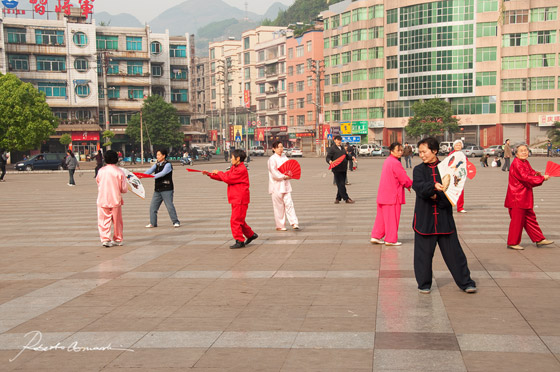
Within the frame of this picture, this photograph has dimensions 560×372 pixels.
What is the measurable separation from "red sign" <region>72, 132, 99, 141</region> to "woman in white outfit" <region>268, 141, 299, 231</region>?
58.0 metres

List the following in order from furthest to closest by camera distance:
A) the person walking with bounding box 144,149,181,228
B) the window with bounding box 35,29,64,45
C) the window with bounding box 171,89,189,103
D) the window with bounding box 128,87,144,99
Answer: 1. the window with bounding box 171,89,189,103
2. the window with bounding box 128,87,144,99
3. the window with bounding box 35,29,64,45
4. the person walking with bounding box 144,149,181,228

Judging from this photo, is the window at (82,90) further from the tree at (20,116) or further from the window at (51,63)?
the tree at (20,116)

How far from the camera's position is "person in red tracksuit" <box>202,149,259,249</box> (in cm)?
994

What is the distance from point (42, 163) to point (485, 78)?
4822cm

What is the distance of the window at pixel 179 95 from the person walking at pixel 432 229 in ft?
227

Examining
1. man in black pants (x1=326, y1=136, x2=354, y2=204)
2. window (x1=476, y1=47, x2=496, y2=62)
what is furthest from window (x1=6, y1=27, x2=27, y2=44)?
man in black pants (x1=326, y1=136, x2=354, y2=204)

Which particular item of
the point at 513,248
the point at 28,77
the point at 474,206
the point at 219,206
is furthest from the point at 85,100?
the point at 513,248

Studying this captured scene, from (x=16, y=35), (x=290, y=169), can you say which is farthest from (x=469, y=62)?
(x=290, y=169)

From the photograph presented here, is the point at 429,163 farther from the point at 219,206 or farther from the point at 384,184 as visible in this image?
the point at 219,206

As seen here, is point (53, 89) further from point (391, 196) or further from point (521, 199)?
point (521, 199)

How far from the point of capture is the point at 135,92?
7000 cm

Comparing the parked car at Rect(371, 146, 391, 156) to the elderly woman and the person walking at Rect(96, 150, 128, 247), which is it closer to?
the person walking at Rect(96, 150, 128, 247)

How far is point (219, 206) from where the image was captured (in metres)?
17.3

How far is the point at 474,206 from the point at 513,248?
6.44m
